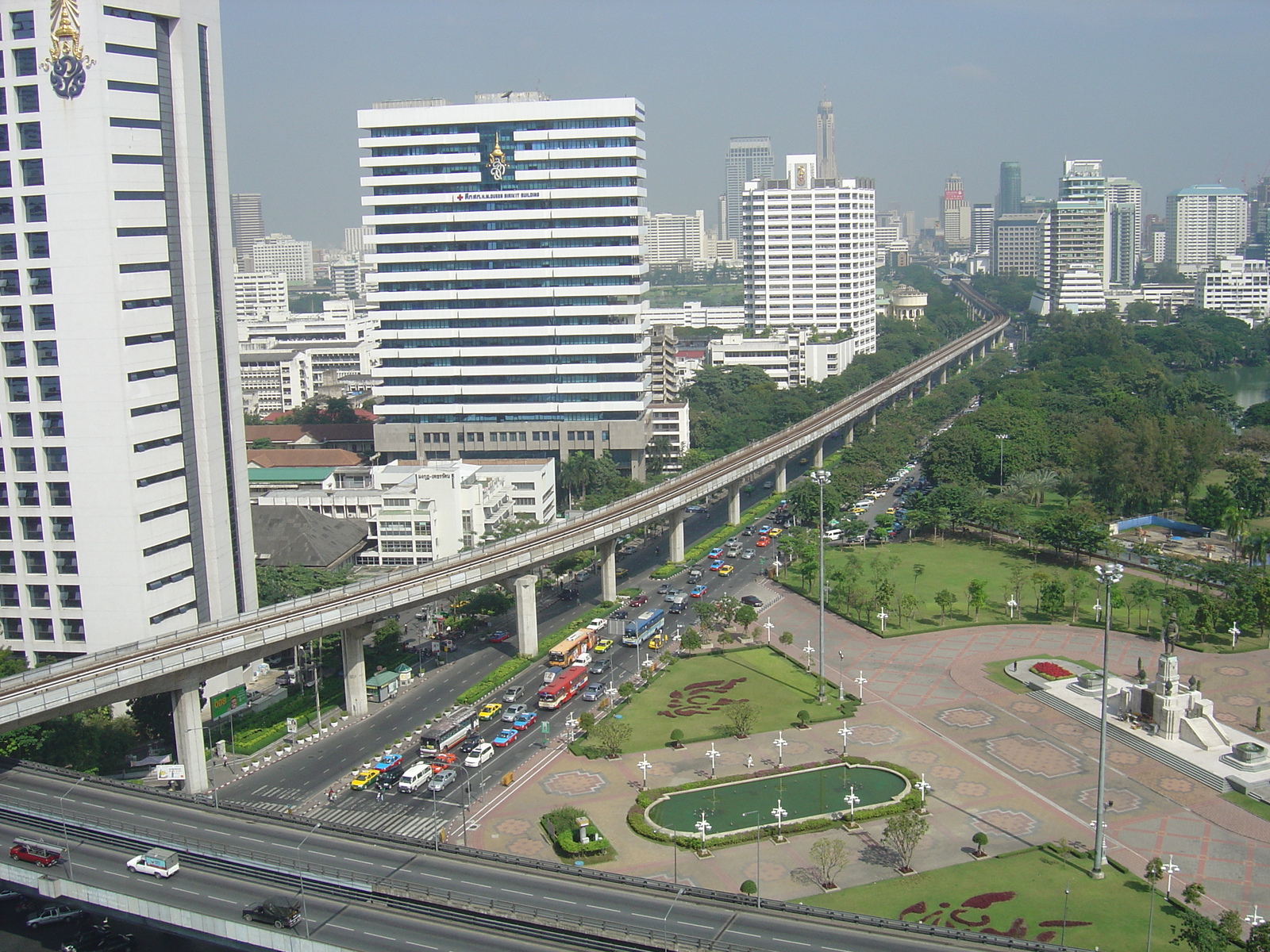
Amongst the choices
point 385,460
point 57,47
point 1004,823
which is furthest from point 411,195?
point 1004,823

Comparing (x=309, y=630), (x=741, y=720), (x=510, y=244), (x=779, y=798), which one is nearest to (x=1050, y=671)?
(x=741, y=720)

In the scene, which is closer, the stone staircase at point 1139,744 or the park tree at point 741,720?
the stone staircase at point 1139,744

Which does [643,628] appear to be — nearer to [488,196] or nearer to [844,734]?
[844,734]

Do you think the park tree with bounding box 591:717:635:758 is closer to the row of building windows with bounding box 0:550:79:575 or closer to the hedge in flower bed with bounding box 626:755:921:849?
the hedge in flower bed with bounding box 626:755:921:849

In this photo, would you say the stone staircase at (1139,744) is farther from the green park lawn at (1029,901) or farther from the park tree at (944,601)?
the park tree at (944,601)

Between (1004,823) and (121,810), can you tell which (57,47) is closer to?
(121,810)

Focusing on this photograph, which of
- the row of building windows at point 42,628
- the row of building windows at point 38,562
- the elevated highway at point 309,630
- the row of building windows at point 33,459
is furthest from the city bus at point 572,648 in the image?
the row of building windows at point 33,459
